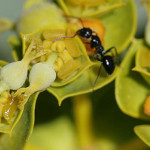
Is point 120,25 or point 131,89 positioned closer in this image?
point 131,89

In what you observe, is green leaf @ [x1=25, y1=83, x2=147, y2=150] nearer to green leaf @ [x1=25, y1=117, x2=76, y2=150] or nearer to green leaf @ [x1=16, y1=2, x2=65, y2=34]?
green leaf @ [x1=25, y1=117, x2=76, y2=150]

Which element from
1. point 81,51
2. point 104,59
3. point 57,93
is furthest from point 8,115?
point 104,59

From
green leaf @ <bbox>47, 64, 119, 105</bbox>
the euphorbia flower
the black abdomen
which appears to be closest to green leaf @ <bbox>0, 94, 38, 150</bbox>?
the euphorbia flower

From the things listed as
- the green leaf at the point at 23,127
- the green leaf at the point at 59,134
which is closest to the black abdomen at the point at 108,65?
the green leaf at the point at 23,127

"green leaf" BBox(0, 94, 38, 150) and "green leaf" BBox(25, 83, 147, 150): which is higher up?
"green leaf" BBox(0, 94, 38, 150)

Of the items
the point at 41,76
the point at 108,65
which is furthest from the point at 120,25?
the point at 41,76

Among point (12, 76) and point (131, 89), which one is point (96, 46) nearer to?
point (131, 89)
